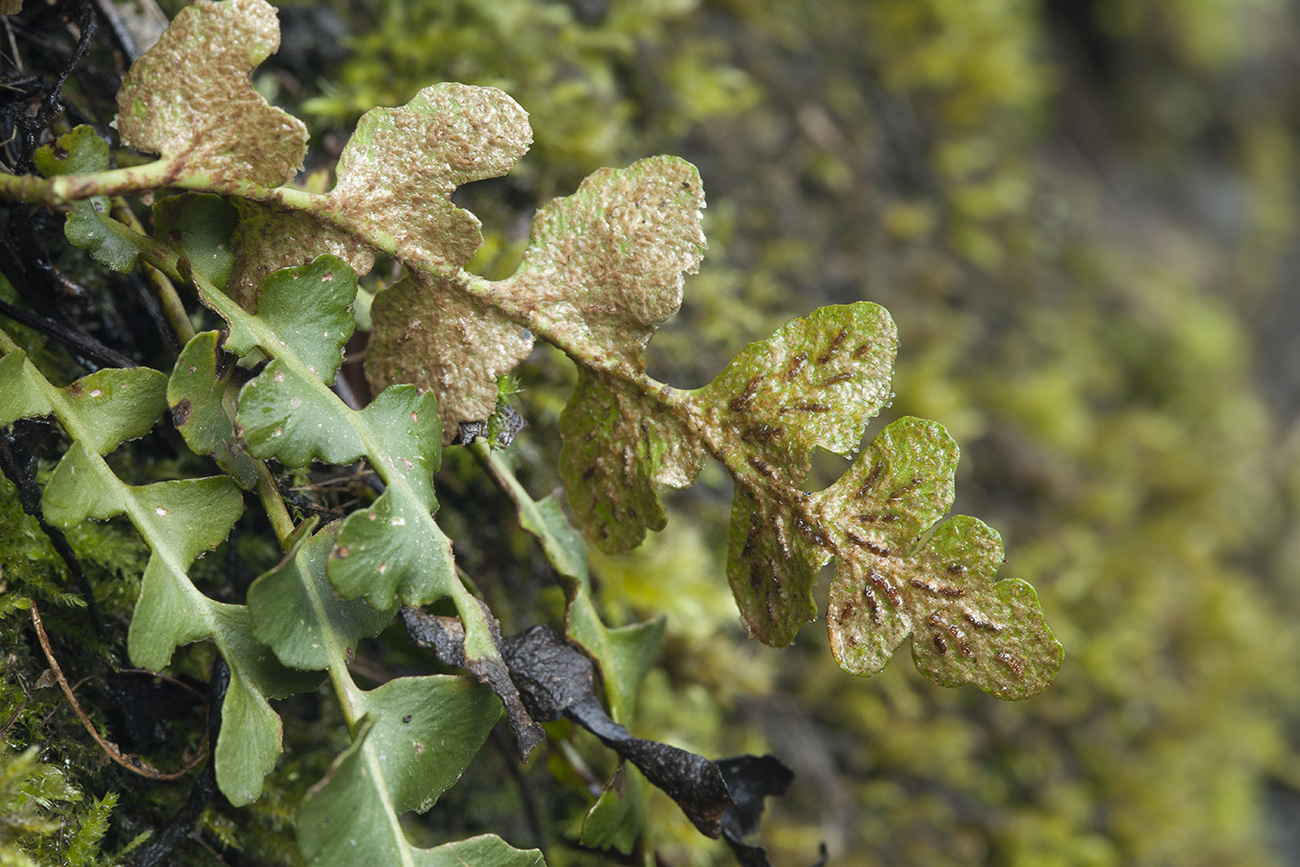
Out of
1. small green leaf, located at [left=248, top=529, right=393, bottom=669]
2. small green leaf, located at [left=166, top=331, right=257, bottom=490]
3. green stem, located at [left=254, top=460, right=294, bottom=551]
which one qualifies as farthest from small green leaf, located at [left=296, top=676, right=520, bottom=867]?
small green leaf, located at [left=166, top=331, right=257, bottom=490]

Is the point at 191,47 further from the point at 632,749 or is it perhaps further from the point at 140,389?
the point at 632,749

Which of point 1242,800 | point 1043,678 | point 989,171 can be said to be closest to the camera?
point 1043,678

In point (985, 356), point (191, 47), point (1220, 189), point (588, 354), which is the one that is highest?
point (191, 47)

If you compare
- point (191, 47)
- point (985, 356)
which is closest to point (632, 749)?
point (191, 47)

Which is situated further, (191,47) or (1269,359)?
(1269,359)

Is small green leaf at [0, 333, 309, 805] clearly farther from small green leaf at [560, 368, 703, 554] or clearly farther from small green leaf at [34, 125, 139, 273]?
small green leaf at [560, 368, 703, 554]

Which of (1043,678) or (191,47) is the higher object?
(191,47)

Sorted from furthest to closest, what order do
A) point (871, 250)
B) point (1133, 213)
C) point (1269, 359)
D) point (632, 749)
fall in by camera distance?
1. point (1269, 359)
2. point (1133, 213)
3. point (871, 250)
4. point (632, 749)

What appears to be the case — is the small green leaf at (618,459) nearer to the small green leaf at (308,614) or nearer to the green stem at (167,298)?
the small green leaf at (308,614)
